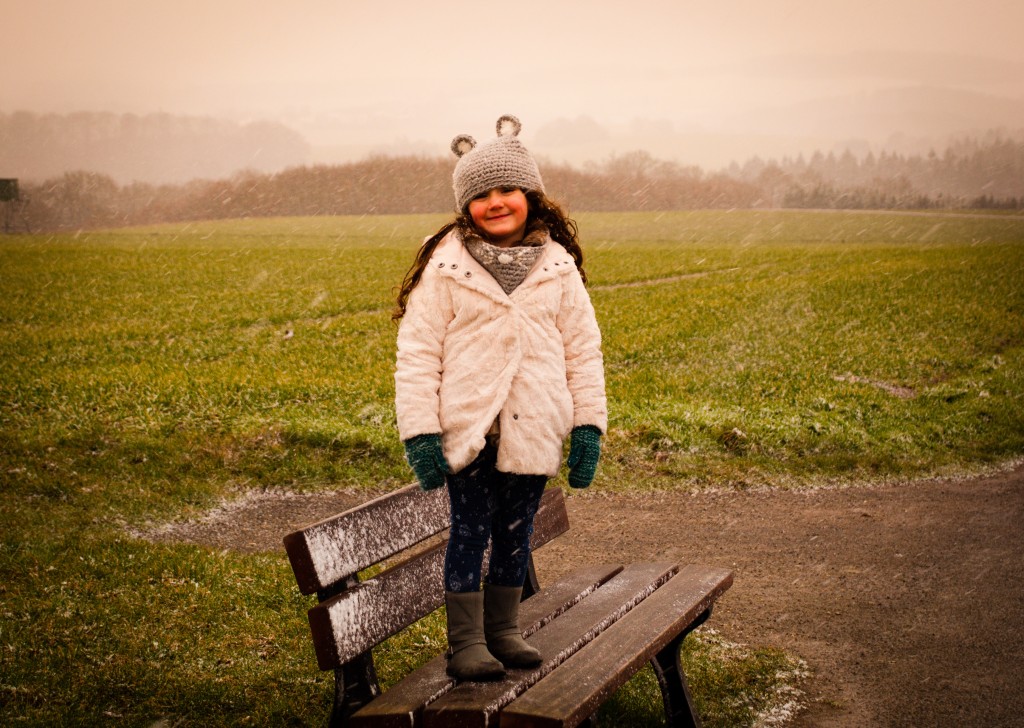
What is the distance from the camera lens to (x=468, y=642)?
9.13 ft

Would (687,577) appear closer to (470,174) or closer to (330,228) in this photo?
(470,174)

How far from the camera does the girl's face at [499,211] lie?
118 inches

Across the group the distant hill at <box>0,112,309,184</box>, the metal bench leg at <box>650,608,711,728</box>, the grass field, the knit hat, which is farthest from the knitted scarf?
the distant hill at <box>0,112,309,184</box>

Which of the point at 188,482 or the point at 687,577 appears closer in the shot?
the point at 687,577

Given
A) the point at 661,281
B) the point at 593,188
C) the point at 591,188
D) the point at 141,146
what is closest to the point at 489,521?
the point at 661,281

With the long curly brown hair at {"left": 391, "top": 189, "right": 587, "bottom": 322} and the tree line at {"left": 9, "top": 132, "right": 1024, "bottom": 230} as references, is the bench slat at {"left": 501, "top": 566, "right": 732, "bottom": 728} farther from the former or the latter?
the tree line at {"left": 9, "top": 132, "right": 1024, "bottom": 230}

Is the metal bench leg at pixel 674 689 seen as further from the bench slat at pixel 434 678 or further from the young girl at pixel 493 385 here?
the young girl at pixel 493 385

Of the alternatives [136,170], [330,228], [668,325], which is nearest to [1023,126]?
[330,228]

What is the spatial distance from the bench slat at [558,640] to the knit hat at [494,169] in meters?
1.45

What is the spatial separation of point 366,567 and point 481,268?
100 centimetres

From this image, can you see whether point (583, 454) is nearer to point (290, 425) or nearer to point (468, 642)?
point (468, 642)

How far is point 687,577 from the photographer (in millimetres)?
3625

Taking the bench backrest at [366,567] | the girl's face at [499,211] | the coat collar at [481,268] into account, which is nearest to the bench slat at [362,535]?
the bench backrest at [366,567]

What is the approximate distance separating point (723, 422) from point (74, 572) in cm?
564
